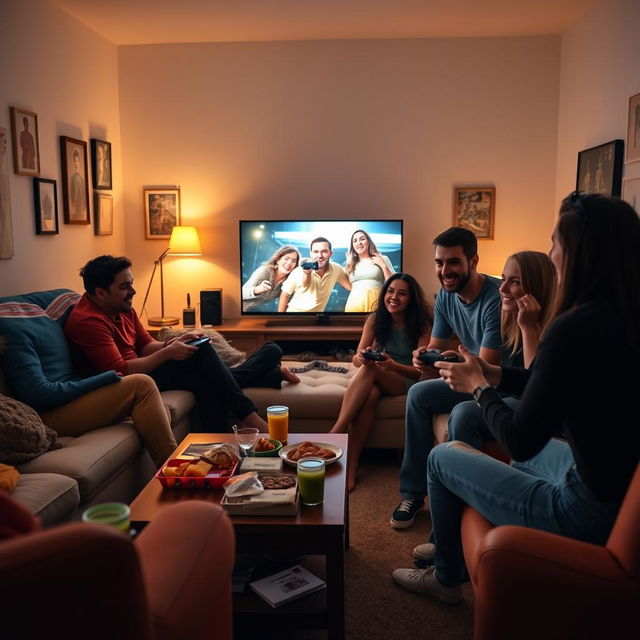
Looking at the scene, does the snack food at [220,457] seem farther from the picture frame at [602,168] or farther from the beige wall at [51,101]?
the picture frame at [602,168]

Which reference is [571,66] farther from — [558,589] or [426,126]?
[558,589]

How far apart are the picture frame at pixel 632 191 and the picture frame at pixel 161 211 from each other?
9.76 ft

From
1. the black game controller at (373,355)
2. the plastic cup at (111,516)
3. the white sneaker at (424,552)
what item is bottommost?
the white sneaker at (424,552)

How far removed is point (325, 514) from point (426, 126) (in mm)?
3479

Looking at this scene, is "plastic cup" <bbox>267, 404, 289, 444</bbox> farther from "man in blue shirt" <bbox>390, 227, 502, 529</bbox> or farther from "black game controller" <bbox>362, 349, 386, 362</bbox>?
"black game controller" <bbox>362, 349, 386, 362</bbox>

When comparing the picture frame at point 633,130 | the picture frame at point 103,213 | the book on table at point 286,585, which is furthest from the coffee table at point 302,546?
the picture frame at point 103,213

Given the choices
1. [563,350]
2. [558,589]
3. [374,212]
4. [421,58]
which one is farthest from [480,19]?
[558,589]

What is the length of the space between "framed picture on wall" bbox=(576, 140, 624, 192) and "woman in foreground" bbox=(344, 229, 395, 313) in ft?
4.45

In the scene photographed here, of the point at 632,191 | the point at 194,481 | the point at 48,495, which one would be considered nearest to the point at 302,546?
the point at 194,481

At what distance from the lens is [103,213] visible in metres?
4.45

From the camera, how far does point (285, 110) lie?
4617 mm

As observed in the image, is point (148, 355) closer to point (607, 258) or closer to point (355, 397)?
point (355, 397)

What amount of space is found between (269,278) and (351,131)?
3.97 feet

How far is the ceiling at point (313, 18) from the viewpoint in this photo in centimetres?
381
